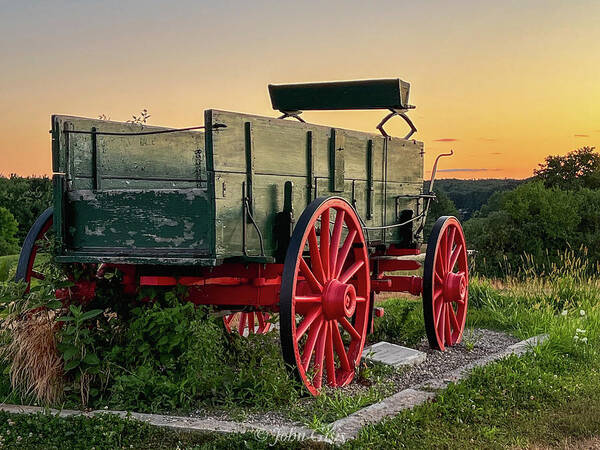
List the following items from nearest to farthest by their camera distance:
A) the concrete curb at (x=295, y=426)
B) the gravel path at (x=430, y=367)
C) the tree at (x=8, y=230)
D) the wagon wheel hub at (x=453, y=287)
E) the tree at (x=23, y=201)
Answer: the concrete curb at (x=295, y=426)
the gravel path at (x=430, y=367)
the wagon wheel hub at (x=453, y=287)
the tree at (x=8, y=230)
the tree at (x=23, y=201)

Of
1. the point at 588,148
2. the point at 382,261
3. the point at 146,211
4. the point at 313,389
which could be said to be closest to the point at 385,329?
the point at 382,261

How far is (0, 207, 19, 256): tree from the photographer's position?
79.1 ft

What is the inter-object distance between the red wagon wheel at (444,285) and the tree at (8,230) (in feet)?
60.3

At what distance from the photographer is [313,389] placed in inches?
225

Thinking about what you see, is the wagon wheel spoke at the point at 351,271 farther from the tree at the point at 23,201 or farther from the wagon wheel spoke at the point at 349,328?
the tree at the point at 23,201

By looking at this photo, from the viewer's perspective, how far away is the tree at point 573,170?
148ft

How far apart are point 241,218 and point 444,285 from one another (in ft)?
10.5

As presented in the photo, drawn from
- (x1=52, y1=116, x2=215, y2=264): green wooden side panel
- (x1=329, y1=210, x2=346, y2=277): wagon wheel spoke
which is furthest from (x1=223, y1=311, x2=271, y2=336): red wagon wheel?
(x1=329, y1=210, x2=346, y2=277): wagon wheel spoke

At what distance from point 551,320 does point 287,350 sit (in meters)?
5.00

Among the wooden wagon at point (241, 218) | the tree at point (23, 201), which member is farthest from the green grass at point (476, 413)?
the tree at point (23, 201)

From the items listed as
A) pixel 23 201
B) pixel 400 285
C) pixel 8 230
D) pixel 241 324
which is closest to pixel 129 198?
pixel 400 285

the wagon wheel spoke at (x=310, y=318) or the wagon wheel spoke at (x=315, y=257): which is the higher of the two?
the wagon wheel spoke at (x=315, y=257)

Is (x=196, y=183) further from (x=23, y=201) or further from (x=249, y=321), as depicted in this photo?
(x=23, y=201)

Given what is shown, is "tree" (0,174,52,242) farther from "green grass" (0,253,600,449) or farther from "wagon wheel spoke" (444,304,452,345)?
"green grass" (0,253,600,449)
